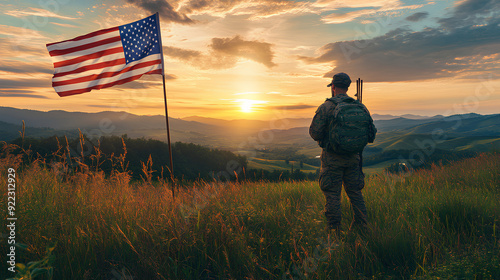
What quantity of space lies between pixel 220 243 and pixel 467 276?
2.66m

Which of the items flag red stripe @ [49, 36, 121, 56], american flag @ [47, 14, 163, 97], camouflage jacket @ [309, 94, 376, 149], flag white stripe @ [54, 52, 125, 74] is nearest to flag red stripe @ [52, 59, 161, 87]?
american flag @ [47, 14, 163, 97]

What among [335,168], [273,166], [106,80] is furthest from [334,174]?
[273,166]

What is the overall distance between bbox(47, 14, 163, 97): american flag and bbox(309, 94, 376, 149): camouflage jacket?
3505mm

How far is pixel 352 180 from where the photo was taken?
446cm

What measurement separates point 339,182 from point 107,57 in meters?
5.37

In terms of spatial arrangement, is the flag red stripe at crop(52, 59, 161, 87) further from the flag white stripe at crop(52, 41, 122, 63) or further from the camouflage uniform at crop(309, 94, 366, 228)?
the camouflage uniform at crop(309, 94, 366, 228)

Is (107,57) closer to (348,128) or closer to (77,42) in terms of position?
(77,42)

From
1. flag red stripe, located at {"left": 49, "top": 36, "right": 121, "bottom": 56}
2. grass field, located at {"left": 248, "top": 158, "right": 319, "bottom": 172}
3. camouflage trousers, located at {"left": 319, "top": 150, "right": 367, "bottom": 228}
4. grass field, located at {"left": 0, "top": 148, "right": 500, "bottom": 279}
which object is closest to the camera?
grass field, located at {"left": 0, "top": 148, "right": 500, "bottom": 279}

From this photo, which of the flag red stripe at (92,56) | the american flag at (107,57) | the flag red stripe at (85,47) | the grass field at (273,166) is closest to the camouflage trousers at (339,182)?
the american flag at (107,57)

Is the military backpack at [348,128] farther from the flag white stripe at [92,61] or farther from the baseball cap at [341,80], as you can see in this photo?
the flag white stripe at [92,61]

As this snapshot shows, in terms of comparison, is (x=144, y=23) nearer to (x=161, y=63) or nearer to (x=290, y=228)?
(x=161, y=63)

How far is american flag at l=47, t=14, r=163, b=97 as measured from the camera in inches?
213

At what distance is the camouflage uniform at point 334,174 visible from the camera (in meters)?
4.31

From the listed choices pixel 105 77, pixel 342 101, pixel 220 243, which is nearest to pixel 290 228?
pixel 220 243
